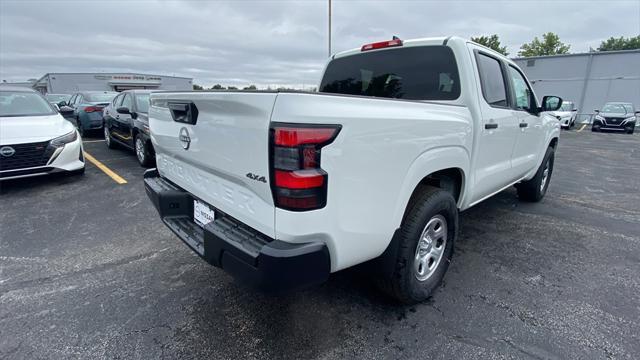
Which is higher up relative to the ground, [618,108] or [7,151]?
[618,108]

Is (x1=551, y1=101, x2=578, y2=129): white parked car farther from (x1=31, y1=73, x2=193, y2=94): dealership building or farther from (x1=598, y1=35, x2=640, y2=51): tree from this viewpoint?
(x1=598, y1=35, x2=640, y2=51): tree

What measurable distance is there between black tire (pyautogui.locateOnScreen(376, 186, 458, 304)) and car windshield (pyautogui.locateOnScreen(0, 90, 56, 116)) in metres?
6.71

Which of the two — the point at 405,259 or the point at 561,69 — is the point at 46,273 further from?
the point at 561,69

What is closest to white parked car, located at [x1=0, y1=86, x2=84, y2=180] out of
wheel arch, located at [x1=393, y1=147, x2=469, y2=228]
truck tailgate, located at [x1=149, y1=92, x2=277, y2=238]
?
truck tailgate, located at [x1=149, y1=92, x2=277, y2=238]

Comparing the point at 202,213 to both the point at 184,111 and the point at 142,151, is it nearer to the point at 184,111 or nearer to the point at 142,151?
the point at 184,111

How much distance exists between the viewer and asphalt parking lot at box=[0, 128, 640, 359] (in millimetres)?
2129

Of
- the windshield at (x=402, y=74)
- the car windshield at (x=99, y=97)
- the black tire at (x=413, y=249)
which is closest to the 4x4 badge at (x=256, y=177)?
the black tire at (x=413, y=249)

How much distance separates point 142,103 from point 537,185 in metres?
7.47

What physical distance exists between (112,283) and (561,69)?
99.9 ft

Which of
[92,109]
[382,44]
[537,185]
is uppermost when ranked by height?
[382,44]

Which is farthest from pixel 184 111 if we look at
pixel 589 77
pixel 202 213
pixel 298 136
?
pixel 589 77

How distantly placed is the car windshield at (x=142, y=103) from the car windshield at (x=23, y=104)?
1424mm

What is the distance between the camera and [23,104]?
232 inches

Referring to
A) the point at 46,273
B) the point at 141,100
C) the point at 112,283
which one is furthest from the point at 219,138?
the point at 141,100
